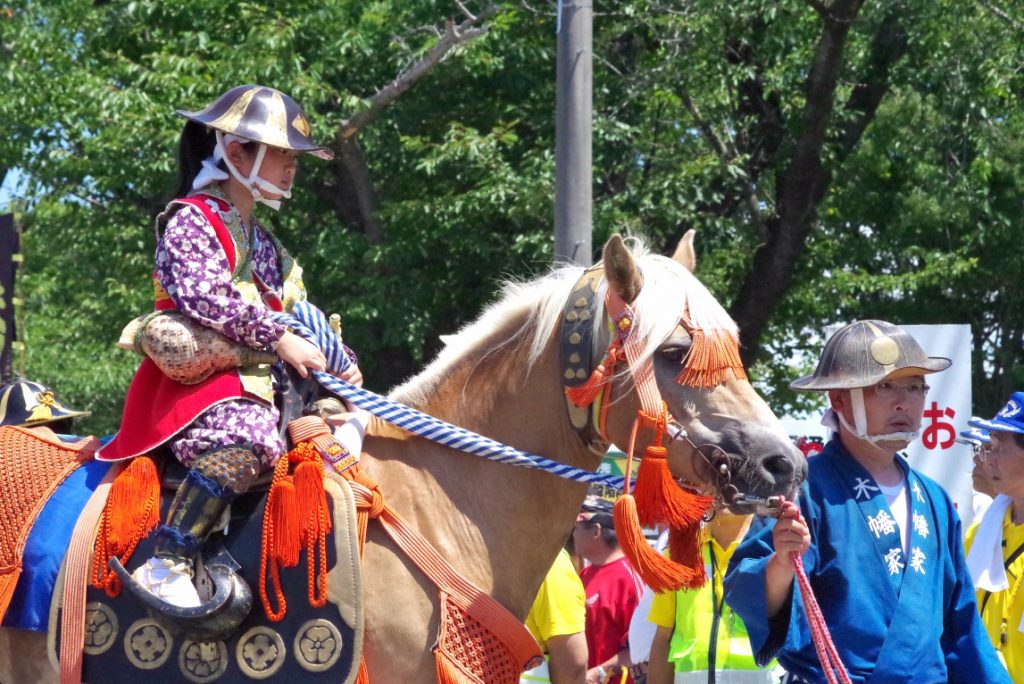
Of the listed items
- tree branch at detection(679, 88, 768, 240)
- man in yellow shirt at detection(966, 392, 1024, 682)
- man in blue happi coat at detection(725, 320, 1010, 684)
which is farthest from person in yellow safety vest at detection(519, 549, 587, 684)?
tree branch at detection(679, 88, 768, 240)

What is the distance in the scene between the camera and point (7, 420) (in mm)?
5691

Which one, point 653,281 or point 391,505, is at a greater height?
point 653,281

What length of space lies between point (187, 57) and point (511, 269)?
359 cm

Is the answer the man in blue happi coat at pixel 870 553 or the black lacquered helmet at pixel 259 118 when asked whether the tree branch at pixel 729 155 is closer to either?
the man in blue happi coat at pixel 870 553

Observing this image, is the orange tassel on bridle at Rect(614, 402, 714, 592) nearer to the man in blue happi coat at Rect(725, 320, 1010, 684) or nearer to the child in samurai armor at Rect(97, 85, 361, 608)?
the man in blue happi coat at Rect(725, 320, 1010, 684)

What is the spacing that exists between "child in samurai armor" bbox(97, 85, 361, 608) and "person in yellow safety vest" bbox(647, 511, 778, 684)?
2.49m

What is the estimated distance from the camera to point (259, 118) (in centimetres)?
385

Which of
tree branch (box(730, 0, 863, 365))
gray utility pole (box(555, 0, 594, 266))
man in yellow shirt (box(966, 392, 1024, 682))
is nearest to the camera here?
man in yellow shirt (box(966, 392, 1024, 682))

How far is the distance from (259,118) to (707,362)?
154cm

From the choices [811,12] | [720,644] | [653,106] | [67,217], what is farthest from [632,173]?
[720,644]

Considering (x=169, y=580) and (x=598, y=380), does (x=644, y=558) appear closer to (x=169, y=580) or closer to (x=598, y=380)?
(x=598, y=380)

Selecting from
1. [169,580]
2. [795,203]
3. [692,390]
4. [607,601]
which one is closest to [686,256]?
[692,390]

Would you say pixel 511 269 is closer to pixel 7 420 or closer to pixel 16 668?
pixel 7 420

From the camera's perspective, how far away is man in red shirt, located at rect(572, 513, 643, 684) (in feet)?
22.6
